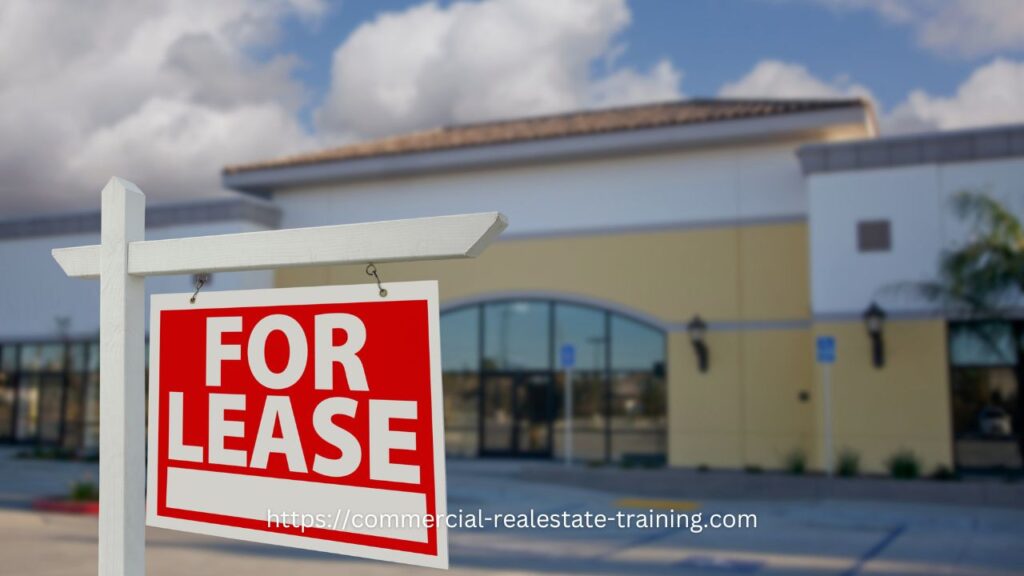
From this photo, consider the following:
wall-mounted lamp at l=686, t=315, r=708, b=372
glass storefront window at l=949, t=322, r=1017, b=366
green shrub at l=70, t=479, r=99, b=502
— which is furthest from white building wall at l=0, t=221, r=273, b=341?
glass storefront window at l=949, t=322, r=1017, b=366

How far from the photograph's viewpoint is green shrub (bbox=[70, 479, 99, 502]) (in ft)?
53.4

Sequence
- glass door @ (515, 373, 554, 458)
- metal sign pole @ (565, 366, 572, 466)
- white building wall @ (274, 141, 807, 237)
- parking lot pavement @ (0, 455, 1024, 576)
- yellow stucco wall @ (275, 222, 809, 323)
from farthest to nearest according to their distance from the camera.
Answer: glass door @ (515, 373, 554, 458)
metal sign pole @ (565, 366, 572, 466)
white building wall @ (274, 141, 807, 237)
yellow stucco wall @ (275, 222, 809, 323)
parking lot pavement @ (0, 455, 1024, 576)

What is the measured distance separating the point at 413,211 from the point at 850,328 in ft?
35.4

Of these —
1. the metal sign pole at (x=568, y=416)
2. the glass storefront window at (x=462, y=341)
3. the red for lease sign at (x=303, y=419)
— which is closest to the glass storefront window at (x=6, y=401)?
the glass storefront window at (x=462, y=341)

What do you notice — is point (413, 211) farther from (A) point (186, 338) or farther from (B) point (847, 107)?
(A) point (186, 338)

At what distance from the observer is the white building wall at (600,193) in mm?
21219

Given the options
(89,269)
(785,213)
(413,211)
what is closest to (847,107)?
(785,213)

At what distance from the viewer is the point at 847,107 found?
66.3 feet

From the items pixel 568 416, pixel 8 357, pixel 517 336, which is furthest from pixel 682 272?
pixel 8 357

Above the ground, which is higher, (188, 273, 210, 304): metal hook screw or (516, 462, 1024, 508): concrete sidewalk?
(188, 273, 210, 304): metal hook screw

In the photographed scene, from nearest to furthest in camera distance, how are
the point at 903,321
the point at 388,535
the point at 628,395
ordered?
the point at 388,535, the point at 903,321, the point at 628,395

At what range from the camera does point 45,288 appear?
2709 centimetres

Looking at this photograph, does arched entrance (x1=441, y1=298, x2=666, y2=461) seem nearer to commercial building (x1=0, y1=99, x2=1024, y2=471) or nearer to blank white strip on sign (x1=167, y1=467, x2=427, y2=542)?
commercial building (x1=0, y1=99, x2=1024, y2=471)

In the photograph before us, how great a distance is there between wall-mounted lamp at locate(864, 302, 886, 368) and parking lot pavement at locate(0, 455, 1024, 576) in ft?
10.5
